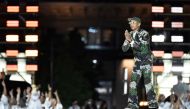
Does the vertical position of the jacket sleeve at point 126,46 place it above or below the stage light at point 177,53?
above

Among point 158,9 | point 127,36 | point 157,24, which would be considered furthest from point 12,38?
point 127,36

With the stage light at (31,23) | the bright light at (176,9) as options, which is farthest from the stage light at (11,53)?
the bright light at (176,9)

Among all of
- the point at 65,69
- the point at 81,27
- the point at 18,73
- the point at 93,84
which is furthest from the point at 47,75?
the point at 81,27

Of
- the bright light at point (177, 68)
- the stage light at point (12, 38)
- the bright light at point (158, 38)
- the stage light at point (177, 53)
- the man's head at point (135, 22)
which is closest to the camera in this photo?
the man's head at point (135, 22)

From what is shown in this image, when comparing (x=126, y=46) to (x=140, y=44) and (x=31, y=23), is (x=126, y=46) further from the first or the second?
(x=31, y=23)

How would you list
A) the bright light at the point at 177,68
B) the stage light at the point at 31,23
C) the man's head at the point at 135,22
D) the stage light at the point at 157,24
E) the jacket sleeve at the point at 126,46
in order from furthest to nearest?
1. the bright light at the point at 177,68
2. the stage light at the point at 31,23
3. the stage light at the point at 157,24
4. the man's head at the point at 135,22
5. the jacket sleeve at the point at 126,46

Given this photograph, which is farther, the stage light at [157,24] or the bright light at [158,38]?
the stage light at [157,24]

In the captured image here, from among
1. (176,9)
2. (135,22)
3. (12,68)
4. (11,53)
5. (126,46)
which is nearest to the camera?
(126,46)

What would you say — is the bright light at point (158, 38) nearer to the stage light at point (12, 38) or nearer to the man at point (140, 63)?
the stage light at point (12, 38)

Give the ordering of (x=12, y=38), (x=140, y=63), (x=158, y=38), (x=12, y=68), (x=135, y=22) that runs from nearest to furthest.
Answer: (x=135, y=22)
(x=140, y=63)
(x=158, y=38)
(x=12, y=38)
(x=12, y=68)

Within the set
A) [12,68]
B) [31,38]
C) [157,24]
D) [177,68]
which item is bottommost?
[177,68]

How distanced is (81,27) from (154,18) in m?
36.7

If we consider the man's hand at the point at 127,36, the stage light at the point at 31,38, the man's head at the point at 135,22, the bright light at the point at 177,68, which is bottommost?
the bright light at the point at 177,68

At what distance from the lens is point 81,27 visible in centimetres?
6162
